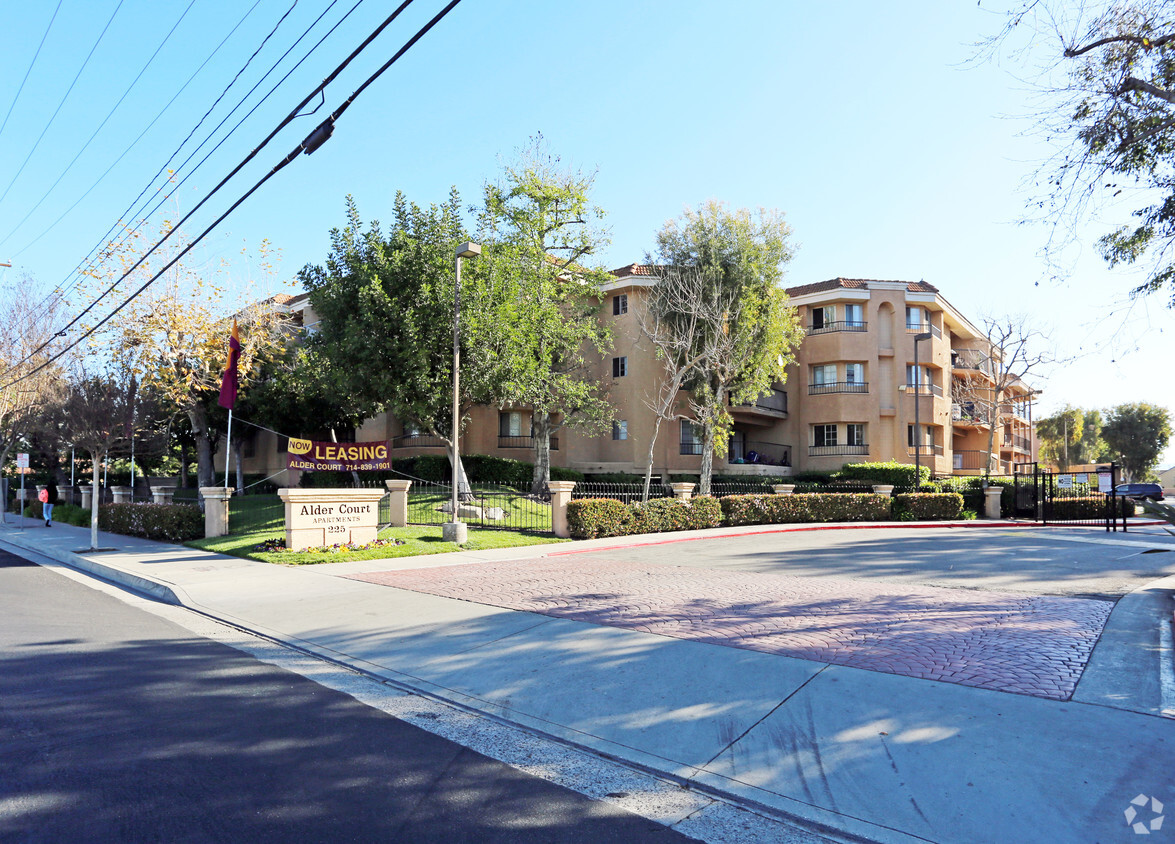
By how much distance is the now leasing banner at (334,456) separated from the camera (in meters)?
18.7

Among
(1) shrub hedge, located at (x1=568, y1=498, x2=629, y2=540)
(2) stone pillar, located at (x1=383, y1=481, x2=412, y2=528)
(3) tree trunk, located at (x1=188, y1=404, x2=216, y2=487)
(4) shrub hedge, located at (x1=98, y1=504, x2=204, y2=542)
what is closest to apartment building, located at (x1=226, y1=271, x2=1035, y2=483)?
(3) tree trunk, located at (x1=188, y1=404, x2=216, y2=487)

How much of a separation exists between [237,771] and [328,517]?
11.9 metres

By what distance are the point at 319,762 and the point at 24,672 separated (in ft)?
13.4

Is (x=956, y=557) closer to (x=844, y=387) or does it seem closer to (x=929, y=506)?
(x=929, y=506)

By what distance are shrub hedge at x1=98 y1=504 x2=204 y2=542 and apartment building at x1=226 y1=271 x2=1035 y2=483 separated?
11.5 m

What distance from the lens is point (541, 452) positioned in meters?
30.2

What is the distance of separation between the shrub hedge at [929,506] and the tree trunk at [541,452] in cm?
1437

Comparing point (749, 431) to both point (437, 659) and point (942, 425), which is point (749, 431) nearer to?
point (942, 425)

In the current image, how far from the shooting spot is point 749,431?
40.0 m

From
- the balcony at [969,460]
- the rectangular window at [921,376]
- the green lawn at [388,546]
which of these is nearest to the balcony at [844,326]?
the rectangular window at [921,376]

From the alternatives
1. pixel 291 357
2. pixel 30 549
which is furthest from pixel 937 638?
pixel 291 357

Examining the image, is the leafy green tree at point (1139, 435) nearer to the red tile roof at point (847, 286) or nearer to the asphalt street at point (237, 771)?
the red tile roof at point (847, 286)

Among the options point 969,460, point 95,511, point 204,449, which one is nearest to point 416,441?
point 204,449

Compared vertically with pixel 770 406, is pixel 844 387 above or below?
above
